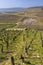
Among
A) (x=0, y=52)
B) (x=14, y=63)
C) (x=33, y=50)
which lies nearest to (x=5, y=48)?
(x=0, y=52)

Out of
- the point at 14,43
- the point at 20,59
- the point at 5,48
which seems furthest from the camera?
the point at 14,43

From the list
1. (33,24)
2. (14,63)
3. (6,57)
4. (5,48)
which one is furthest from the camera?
(33,24)

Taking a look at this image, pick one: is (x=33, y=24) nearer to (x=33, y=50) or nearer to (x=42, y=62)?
(x=33, y=50)

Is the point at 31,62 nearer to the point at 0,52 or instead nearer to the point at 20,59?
the point at 20,59

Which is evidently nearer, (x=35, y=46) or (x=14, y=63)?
(x=14, y=63)

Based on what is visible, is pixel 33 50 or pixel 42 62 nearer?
pixel 42 62

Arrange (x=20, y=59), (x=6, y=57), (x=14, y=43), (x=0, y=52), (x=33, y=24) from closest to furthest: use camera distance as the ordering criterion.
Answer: (x=20, y=59), (x=6, y=57), (x=0, y=52), (x=14, y=43), (x=33, y=24)

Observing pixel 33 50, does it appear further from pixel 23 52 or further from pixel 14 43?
pixel 14 43

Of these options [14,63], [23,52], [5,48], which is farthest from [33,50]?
[14,63]
